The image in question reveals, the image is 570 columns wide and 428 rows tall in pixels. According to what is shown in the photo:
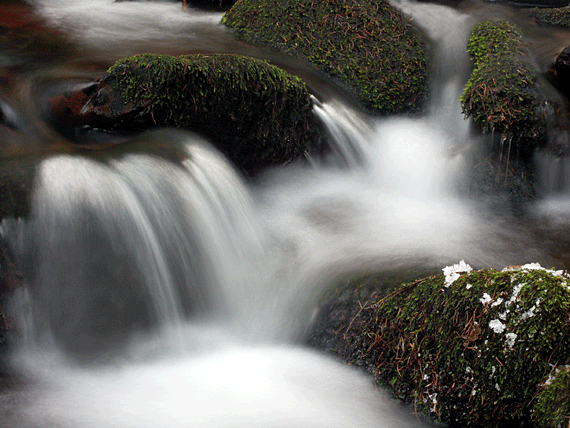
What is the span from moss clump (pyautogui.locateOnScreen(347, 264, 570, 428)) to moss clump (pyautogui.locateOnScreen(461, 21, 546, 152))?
2.81 metres

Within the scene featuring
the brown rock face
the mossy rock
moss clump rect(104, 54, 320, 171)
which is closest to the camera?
the mossy rock

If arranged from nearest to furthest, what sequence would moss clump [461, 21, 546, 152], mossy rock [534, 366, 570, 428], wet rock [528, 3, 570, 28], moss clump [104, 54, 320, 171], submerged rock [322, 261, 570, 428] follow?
mossy rock [534, 366, 570, 428]
submerged rock [322, 261, 570, 428]
moss clump [104, 54, 320, 171]
moss clump [461, 21, 546, 152]
wet rock [528, 3, 570, 28]

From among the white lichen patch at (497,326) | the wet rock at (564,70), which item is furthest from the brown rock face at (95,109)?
the wet rock at (564,70)

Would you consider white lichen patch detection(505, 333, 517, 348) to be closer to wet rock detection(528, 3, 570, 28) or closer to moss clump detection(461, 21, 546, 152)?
moss clump detection(461, 21, 546, 152)

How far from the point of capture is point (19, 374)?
132 inches

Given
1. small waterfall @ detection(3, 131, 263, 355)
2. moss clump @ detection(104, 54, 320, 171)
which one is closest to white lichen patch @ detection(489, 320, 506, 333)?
small waterfall @ detection(3, 131, 263, 355)

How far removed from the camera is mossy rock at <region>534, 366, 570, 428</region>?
2.68m

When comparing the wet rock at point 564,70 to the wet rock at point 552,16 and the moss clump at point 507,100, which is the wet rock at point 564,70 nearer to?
the moss clump at point 507,100

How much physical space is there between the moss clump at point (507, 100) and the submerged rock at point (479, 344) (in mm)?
2778

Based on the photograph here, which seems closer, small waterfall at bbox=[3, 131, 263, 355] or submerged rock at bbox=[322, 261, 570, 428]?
submerged rock at bbox=[322, 261, 570, 428]

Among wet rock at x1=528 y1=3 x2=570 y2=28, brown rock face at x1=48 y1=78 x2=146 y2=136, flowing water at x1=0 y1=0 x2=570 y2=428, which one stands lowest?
flowing water at x1=0 y1=0 x2=570 y2=428

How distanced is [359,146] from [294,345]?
286cm

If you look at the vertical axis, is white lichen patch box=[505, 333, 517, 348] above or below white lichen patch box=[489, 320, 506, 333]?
below

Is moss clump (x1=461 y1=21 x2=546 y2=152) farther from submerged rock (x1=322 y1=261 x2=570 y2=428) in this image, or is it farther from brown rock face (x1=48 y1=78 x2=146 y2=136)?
brown rock face (x1=48 y1=78 x2=146 y2=136)
